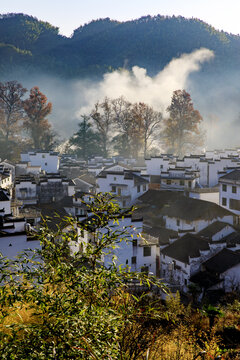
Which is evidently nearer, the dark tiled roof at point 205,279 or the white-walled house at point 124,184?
the dark tiled roof at point 205,279

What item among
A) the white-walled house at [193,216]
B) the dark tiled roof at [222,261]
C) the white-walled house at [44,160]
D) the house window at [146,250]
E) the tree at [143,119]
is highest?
the tree at [143,119]

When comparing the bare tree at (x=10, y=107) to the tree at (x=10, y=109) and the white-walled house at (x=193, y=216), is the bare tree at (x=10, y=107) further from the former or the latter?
the white-walled house at (x=193, y=216)

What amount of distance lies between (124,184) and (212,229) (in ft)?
37.5

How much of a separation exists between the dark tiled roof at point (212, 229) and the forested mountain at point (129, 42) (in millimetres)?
111360

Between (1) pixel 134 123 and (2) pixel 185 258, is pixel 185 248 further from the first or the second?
(1) pixel 134 123

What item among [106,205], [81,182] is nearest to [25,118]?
[81,182]

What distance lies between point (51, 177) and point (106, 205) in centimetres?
3133

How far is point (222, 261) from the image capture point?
21.5 metres

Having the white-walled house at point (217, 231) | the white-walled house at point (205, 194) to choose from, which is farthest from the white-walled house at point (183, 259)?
the white-walled house at point (205, 194)

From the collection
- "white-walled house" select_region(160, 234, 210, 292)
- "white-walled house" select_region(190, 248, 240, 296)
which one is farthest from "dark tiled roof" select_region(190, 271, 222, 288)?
"white-walled house" select_region(160, 234, 210, 292)

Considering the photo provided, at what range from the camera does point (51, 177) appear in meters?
37.1

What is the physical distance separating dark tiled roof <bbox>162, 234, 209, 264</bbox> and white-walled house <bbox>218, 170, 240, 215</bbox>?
26.1 feet

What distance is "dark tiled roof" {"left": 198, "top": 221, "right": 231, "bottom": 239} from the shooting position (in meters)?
27.2

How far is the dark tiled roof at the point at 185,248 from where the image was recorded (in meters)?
22.3
